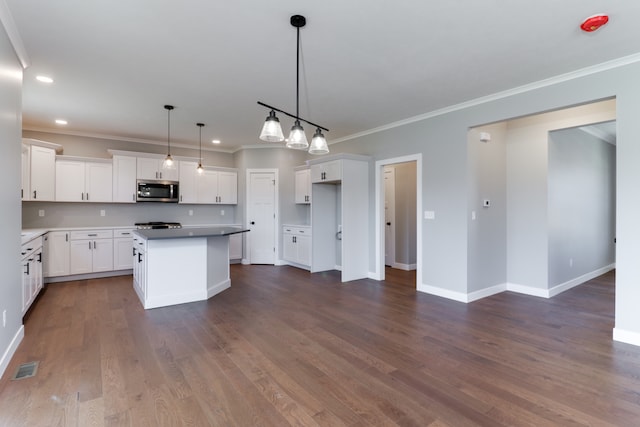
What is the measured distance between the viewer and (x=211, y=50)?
282 centimetres

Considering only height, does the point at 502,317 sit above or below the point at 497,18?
below

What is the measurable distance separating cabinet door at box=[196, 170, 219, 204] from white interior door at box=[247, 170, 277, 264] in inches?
29.0

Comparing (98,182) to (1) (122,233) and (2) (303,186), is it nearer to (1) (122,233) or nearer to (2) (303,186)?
(1) (122,233)

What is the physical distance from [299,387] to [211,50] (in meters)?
2.86

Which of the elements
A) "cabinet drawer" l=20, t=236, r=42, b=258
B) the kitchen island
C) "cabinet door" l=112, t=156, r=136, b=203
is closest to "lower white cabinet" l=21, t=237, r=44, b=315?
"cabinet drawer" l=20, t=236, r=42, b=258

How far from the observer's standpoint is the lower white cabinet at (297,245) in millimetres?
6227

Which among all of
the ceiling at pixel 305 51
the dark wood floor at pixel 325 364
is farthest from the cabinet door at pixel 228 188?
the dark wood floor at pixel 325 364

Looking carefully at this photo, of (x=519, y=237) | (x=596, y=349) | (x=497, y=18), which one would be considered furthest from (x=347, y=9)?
(x=519, y=237)

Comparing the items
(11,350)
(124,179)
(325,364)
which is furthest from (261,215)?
(325,364)

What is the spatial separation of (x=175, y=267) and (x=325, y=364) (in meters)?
2.45

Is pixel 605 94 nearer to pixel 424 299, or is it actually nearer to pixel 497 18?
pixel 497 18

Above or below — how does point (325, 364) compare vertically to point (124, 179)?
below

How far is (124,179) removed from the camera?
589 centimetres

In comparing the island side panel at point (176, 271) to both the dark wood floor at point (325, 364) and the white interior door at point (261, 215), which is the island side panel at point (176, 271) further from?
the white interior door at point (261, 215)
